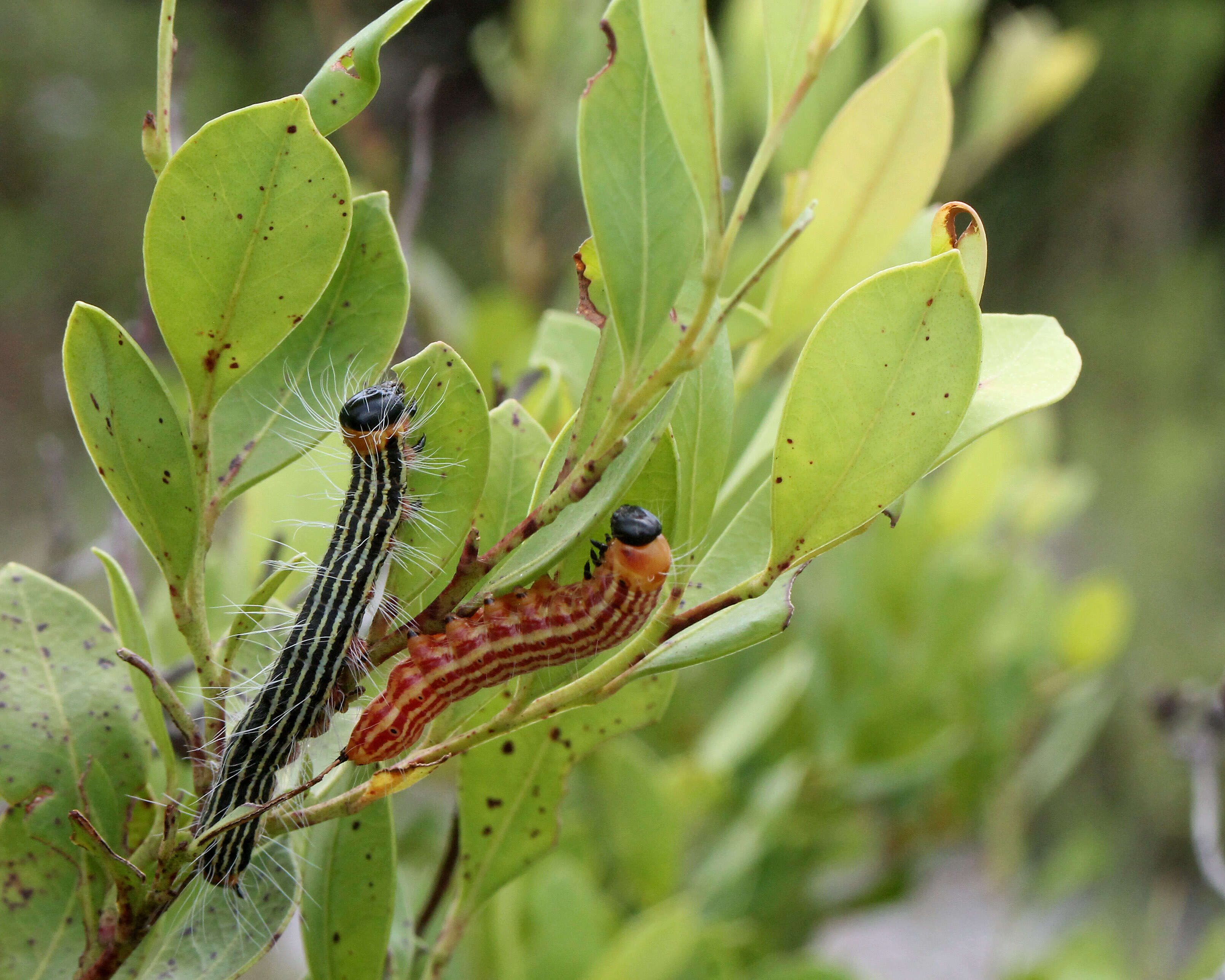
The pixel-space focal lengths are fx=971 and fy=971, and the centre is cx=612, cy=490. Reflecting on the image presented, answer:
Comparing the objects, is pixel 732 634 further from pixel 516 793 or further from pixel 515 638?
pixel 516 793

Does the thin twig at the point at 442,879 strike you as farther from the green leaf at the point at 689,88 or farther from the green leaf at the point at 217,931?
Result: the green leaf at the point at 689,88

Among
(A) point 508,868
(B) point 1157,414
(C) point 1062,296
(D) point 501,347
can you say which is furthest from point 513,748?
(C) point 1062,296

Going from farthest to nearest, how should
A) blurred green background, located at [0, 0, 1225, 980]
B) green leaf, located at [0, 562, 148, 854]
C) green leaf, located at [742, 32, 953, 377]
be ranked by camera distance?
1. blurred green background, located at [0, 0, 1225, 980]
2. green leaf, located at [742, 32, 953, 377]
3. green leaf, located at [0, 562, 148, 854]

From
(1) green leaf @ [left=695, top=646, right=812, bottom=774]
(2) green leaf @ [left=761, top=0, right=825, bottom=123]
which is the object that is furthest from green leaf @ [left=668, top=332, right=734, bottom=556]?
(1) green leaf @ [left=695, top=646, right=812, bottom=774]

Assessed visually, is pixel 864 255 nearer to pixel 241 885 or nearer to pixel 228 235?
pixel 228 235

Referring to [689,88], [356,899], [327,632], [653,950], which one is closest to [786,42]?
[689,88]

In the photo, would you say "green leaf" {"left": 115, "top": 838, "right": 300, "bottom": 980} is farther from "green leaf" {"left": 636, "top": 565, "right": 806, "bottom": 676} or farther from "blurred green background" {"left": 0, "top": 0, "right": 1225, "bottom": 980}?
"blurred green background" {"left": 0, "top": 0, "right": 1225, "bottom": 980}

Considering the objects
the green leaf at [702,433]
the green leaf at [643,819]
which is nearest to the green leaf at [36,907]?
the green leaf at [702,433]
